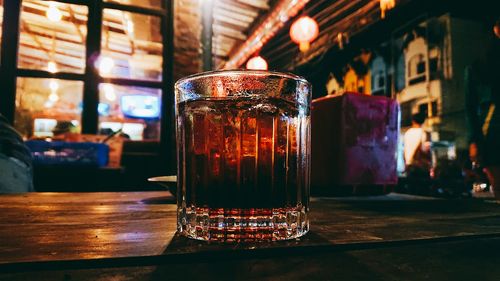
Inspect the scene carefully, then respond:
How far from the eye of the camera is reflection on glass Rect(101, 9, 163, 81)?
192 inches

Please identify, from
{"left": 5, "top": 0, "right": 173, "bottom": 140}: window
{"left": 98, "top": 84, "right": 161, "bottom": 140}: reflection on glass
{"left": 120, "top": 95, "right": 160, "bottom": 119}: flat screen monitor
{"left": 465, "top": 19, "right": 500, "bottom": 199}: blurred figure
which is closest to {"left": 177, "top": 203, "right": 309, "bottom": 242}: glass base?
{"left": 465, "top": 19, "right": 500, "bottom": 199}: blurred figure

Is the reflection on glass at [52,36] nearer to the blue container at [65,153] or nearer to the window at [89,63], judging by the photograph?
the window at [89,63]

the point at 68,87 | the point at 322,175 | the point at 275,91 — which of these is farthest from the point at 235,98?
the point at 68,87

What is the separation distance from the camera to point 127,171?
448 centimetres

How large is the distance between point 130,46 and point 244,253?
6508 millimetres

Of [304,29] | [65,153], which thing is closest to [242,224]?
[65,153]

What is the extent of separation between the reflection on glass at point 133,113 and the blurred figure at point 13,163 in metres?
3.64

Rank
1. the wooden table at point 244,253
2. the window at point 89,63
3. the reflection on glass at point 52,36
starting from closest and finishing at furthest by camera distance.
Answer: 1. the wooden table at point 244,253
2. the window at point 89,63
3. the reflection on glass at point 52,36

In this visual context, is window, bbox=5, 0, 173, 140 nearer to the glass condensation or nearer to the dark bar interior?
the dark bar interior

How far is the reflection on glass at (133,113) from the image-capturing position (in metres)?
6.46

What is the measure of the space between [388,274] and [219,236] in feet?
0.85

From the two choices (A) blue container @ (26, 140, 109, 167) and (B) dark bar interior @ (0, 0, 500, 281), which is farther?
(A) blue container @ (26, 140, 109, 167)

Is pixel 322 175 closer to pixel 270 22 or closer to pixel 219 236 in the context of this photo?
pixel 219 236

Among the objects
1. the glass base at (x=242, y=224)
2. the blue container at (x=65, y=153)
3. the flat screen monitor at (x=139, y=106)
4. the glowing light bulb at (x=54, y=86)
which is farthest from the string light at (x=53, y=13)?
the glass base at (x=242, y=224)
